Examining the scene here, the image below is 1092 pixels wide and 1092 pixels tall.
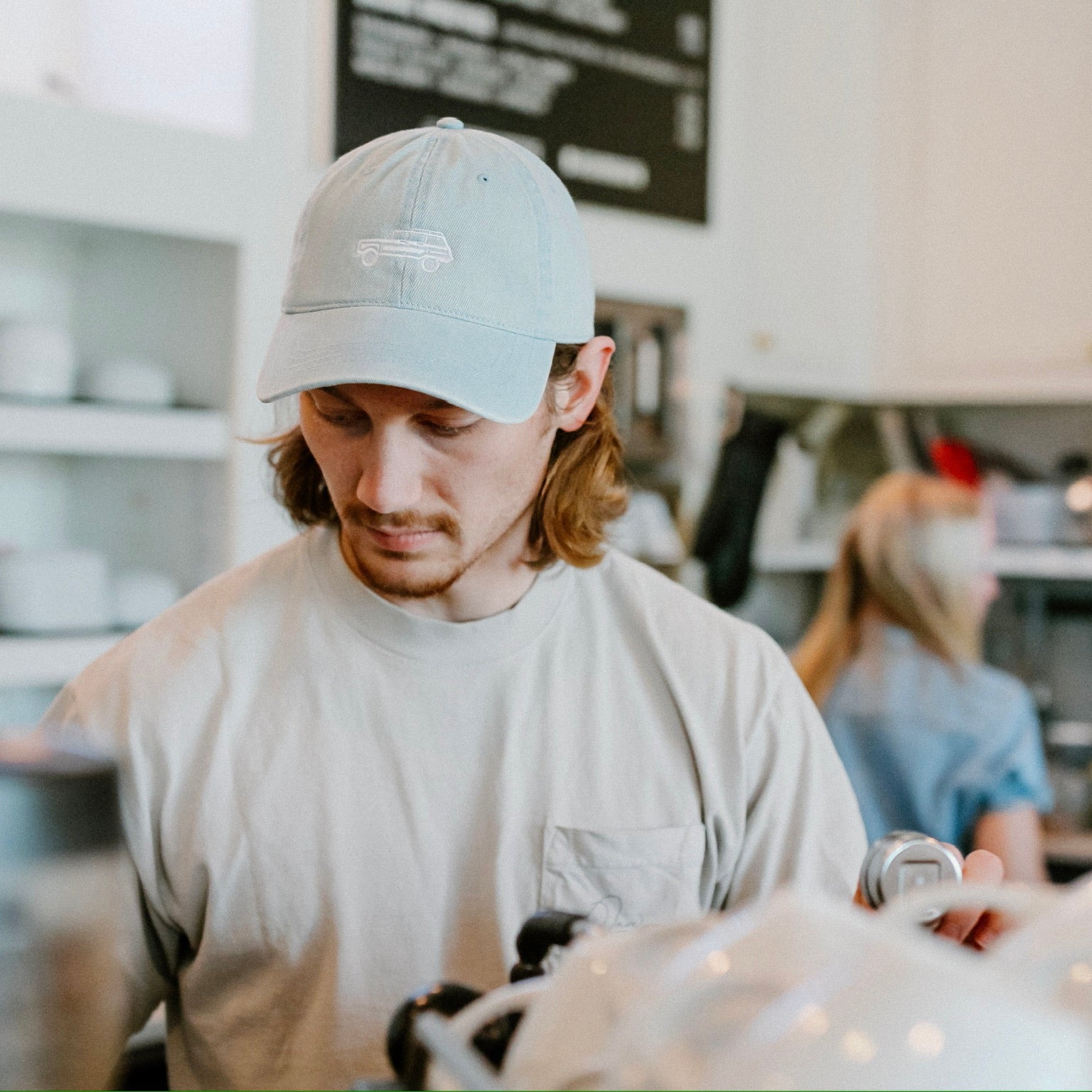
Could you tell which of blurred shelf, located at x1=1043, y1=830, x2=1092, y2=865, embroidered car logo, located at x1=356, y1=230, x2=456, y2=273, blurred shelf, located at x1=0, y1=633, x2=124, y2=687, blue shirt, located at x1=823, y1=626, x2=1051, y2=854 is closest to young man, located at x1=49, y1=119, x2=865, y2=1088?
embroidered car logo, located at x1=356, y1=230, x2=456, y2=273

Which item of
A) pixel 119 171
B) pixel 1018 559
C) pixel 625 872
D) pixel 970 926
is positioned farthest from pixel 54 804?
pixel 1018 559

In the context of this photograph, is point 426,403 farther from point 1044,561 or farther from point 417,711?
point 1044,561

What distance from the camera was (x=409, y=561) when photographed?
93cm

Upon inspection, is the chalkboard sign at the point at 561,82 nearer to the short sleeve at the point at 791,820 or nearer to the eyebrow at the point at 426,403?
the eyebrow at the point at 426,403

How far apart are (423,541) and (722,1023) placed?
23.9 inches

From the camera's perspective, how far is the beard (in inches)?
A: 36.3

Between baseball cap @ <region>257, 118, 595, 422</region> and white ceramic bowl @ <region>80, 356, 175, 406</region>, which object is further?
white ceramic bowl @ <region>80, 356, 175, 406</region>

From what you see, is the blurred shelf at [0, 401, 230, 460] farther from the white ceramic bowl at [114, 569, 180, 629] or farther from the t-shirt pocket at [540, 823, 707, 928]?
the t-shirt pocket at [540, 823, 707, 928]

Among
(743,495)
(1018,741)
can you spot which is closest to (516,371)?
(1018,741)

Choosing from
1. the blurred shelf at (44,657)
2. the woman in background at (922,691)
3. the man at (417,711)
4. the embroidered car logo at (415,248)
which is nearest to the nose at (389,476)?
the man at (417,711)

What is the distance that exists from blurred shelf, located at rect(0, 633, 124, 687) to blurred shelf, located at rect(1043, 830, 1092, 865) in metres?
1.77

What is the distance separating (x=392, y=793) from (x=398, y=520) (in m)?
0.22

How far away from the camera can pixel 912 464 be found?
9.83 ft

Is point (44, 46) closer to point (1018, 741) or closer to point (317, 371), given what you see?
point (317, 371)
